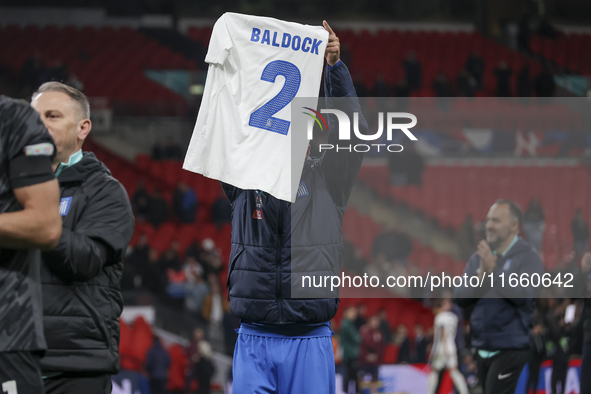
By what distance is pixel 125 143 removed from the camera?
45.1 ft

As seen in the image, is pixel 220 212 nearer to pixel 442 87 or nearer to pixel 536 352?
pixel 442 87

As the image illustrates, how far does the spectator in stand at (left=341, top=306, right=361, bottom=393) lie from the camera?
8781 mm

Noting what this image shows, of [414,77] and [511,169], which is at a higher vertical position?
[414,77]

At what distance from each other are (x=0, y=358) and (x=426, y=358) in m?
7.76

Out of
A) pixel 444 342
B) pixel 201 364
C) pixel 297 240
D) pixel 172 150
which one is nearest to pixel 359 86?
pixel 172 150

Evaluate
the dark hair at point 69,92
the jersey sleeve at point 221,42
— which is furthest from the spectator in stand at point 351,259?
the dark hair at point 69,92

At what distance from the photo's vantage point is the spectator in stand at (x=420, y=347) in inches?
360

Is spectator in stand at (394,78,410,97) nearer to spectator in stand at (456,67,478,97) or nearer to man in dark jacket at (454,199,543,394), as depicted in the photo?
spectator in stand at (456,67,478,97)

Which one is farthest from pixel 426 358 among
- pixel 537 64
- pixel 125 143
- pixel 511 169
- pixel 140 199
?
pixel 537 64

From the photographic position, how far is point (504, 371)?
197 inches

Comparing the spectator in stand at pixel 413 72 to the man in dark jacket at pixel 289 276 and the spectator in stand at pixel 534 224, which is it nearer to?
the spectator in stand at pixel 534 224

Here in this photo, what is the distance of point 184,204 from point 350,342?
4.63 metres

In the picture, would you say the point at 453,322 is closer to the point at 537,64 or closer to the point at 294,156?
the point at 294,156

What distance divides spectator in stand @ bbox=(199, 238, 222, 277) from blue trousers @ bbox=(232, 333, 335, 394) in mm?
7146
